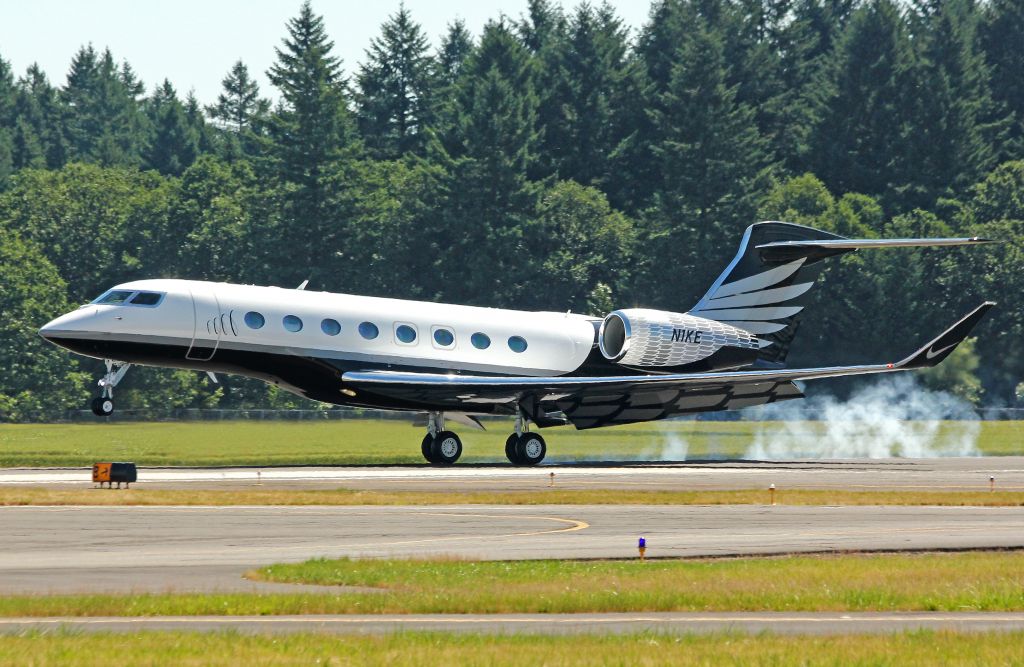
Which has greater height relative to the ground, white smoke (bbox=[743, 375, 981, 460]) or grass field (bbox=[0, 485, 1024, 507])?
white smoke (bbox=[743, 375, 981, 460])

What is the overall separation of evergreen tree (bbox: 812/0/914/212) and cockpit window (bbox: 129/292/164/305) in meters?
85.8

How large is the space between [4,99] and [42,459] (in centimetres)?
15409

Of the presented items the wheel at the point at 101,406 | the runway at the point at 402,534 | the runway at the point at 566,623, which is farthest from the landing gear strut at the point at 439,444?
the runway at the point at 566,623

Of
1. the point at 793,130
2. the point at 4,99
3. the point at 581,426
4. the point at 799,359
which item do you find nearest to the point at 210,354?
the point at 581,426

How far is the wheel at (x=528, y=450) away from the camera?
4697 cm

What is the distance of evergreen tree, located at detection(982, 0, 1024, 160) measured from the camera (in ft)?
462

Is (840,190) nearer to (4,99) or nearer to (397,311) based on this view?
(397,311)

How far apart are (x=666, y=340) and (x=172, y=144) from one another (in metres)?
123

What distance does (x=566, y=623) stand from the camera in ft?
57.2

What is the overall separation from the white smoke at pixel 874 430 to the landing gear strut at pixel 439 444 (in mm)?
10535

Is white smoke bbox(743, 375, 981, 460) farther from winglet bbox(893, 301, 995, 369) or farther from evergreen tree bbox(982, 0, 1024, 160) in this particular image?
evergreen tree bbox(982, 0, 1024, 160)

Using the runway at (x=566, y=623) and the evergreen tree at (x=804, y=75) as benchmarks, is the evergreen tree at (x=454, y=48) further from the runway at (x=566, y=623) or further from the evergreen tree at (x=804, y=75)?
the runway at (x=566, y=623)

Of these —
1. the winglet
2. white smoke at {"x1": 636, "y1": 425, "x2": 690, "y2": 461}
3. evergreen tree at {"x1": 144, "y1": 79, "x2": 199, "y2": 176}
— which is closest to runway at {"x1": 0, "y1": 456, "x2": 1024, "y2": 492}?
white smoke at {"x1": 636, "y1": 425, "x2": 690, "y2": 461}

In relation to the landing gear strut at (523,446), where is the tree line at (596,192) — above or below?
above
